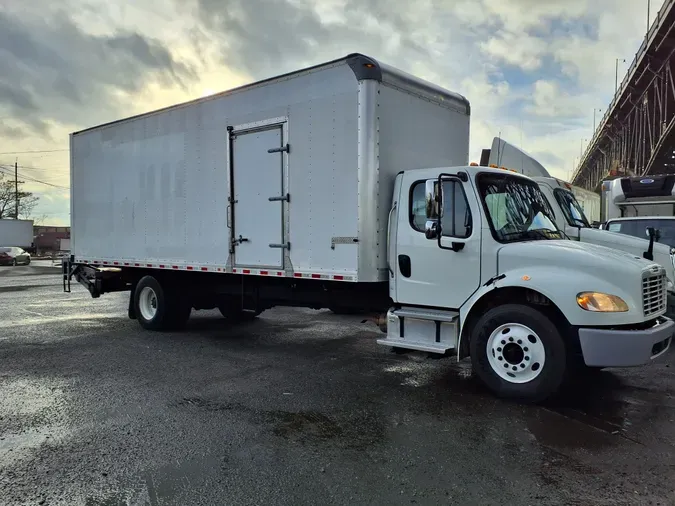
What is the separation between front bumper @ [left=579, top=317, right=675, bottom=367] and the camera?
16.0 ft

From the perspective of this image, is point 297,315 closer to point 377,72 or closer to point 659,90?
point 377,72

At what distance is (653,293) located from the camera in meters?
5.27

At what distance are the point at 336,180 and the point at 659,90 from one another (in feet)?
86.2

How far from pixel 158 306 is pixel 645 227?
28.8ft

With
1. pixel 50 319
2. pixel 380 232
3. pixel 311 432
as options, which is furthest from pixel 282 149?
pixel 50 319

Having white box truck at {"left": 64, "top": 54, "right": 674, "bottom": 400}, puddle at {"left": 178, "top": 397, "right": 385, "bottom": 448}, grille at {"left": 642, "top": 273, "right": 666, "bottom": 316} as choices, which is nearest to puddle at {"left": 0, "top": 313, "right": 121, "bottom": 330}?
white box truck at {"left": 64, "top": 54, "right": 674, "bottom": 400}

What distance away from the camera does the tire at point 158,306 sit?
940cm

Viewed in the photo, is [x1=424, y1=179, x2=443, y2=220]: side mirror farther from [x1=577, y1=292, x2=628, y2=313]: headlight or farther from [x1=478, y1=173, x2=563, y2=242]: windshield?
[x1=577, y1=292, x2=628, y2=313]: headlight

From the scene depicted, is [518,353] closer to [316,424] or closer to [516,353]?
[516,353]

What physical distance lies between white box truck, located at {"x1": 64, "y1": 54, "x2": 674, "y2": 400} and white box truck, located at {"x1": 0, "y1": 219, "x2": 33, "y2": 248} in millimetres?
40107

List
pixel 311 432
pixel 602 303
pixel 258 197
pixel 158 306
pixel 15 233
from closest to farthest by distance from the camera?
pixel 311 432 < pixel 602 303 < pixel 258 197 < pixel 158 306 < pixel 15 233

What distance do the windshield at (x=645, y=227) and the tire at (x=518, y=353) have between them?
537cm

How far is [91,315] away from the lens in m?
11.8

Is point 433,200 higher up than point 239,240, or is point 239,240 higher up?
point 433,200
